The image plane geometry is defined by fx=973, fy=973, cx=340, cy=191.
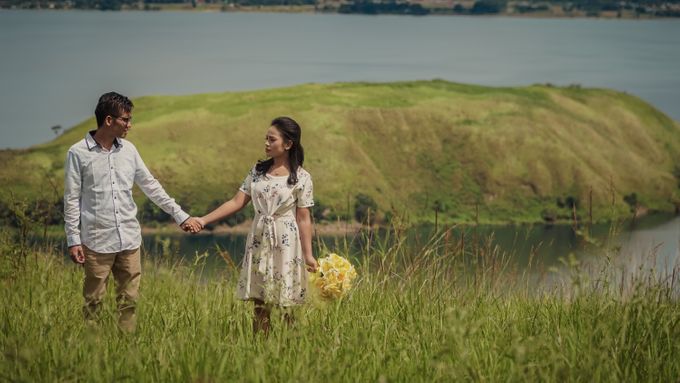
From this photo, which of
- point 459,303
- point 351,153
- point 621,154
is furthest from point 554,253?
point 459,303

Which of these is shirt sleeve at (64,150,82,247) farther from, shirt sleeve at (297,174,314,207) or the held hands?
shirt sleeve at (297,174,314,207)

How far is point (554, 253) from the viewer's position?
450 ft

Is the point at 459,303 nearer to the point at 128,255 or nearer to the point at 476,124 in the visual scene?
the point at 128,255

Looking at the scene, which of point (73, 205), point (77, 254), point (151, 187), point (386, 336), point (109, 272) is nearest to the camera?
point (386, 336)

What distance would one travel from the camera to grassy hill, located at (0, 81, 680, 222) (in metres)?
157

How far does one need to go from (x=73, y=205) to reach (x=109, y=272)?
23.6 inches

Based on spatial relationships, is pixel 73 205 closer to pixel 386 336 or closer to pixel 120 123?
pixel 120 123

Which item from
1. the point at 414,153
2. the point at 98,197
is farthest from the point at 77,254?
the point at 414,153

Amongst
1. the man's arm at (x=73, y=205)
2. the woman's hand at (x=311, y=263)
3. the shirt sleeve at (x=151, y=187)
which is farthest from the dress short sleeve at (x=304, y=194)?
the man's arm at (x=73, y=205)

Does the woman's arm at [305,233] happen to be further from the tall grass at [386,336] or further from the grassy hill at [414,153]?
the grassy hill at [414,153]

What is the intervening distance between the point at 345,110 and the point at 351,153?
54.0 feet

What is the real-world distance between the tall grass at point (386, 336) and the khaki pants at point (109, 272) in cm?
17

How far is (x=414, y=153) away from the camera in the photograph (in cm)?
17475

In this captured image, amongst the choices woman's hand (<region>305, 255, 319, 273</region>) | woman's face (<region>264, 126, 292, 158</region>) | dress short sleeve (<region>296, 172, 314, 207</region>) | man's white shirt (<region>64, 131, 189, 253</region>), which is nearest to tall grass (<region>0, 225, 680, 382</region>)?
woman's hand (<region>305, 255, 319, 273</region>)
